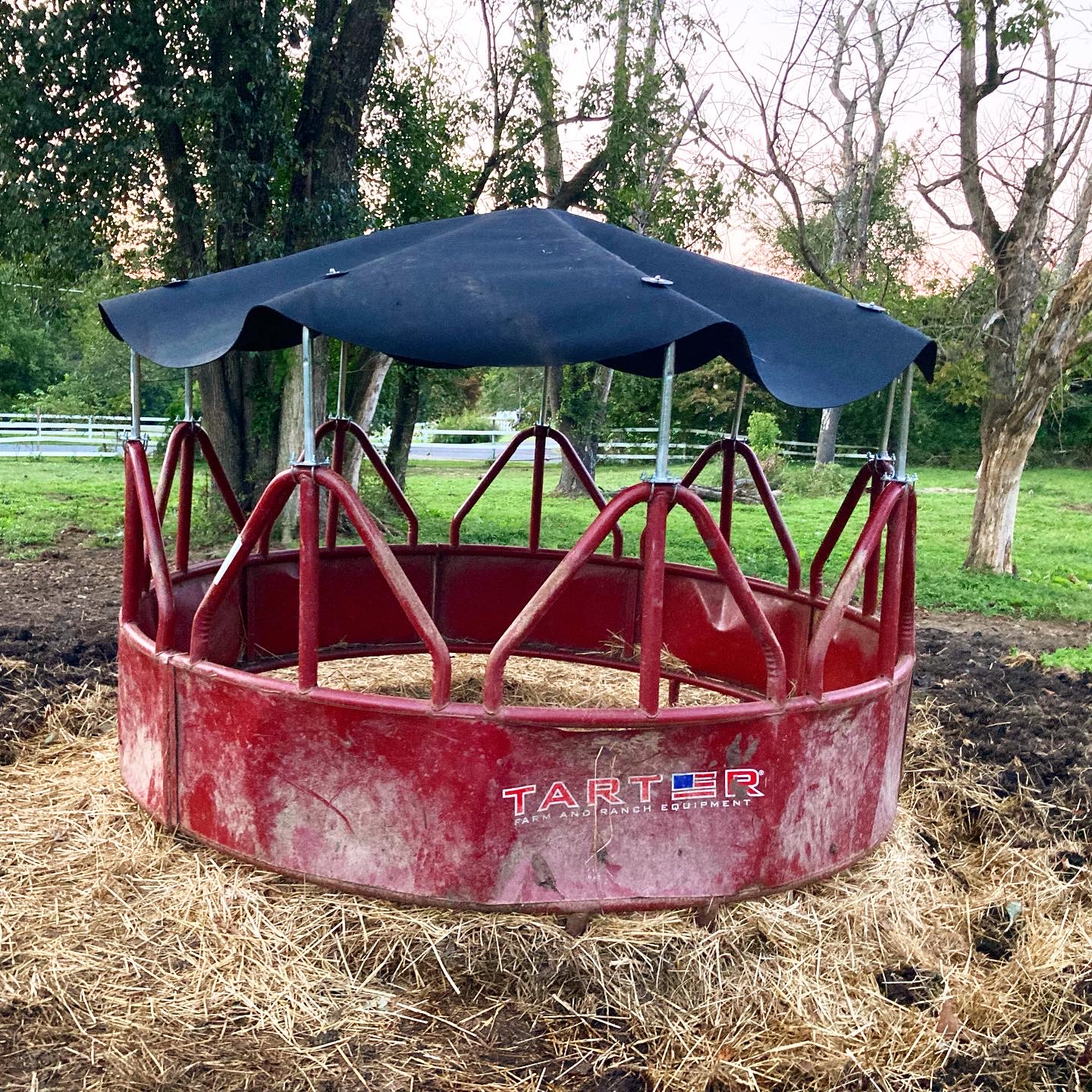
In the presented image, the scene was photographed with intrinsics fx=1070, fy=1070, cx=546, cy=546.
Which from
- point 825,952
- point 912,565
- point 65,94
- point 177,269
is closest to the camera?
point 825,952

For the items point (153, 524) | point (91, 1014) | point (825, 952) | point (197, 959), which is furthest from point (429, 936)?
point (153, 524)

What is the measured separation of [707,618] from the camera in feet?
20.3

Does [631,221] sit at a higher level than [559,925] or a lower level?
higher

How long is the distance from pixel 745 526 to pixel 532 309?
1309 centimetres

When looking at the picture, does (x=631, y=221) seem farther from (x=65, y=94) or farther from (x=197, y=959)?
(x=197, y=959)

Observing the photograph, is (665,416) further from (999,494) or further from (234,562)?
(999,494)

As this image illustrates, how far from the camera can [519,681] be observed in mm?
7320

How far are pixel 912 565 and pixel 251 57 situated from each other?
852 centimetres

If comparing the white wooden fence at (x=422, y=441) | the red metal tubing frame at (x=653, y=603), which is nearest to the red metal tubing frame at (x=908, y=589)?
the red metal tubing frame at (x=653, y=603)

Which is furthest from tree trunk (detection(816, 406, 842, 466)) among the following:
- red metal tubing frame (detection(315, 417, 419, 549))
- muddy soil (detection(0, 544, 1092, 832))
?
red metal tubing frame (detection(315, 417, 419, 549))

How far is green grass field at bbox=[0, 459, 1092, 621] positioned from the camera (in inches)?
450

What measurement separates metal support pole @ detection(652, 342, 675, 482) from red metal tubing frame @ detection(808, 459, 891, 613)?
41.0 inches

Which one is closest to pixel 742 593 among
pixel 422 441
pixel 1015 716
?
pixel 1015 716

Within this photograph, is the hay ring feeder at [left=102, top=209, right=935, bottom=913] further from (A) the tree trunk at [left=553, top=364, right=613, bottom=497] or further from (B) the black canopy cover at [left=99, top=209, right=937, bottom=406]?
(A) the tree trunk at [left=553, top=364, right=613, bottom=497]
